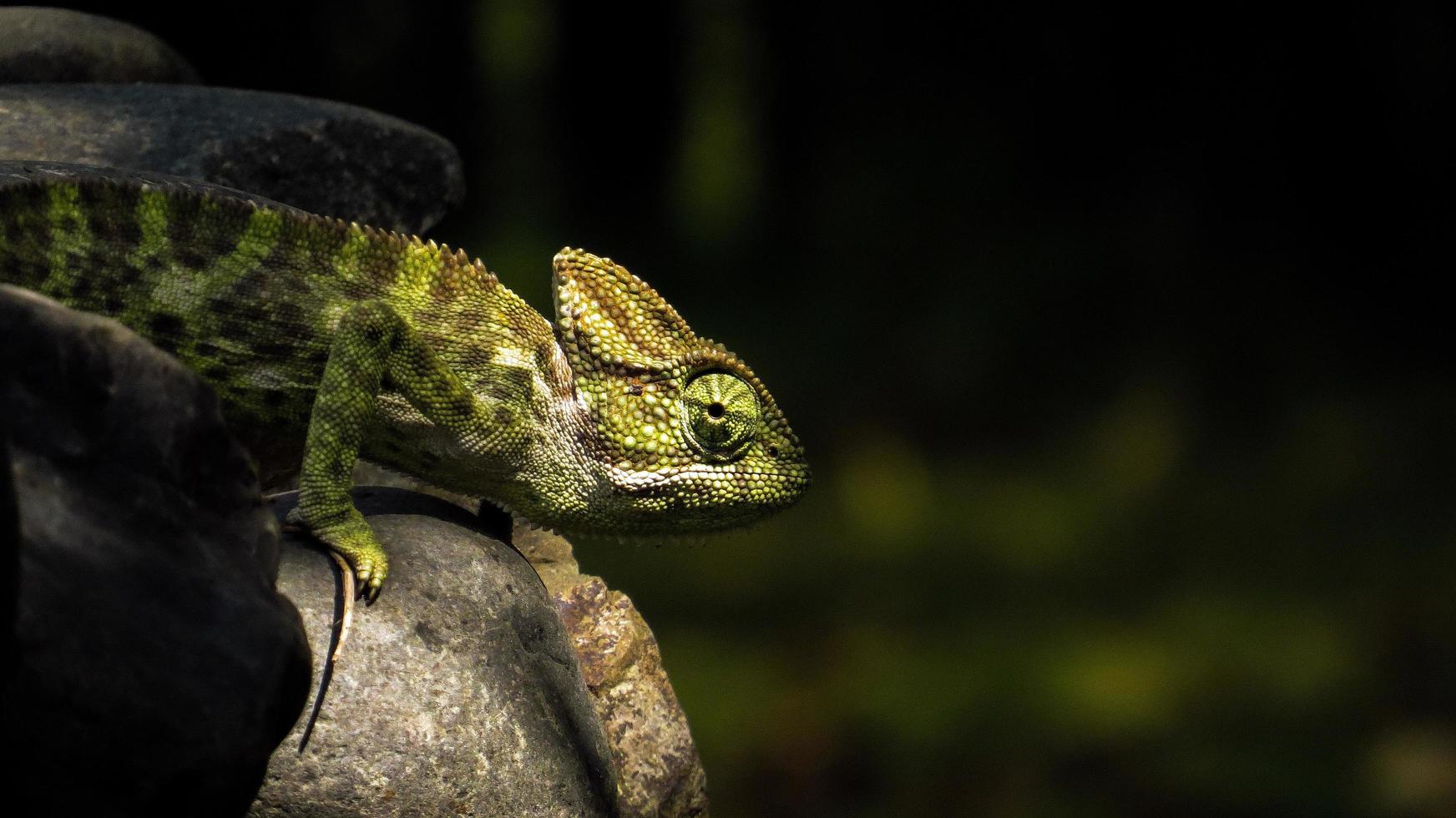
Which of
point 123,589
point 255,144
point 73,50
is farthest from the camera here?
point 73,50

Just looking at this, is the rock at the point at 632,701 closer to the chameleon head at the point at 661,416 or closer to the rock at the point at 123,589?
the chameleon head at the point at 661,416

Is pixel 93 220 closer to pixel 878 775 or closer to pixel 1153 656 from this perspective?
pixel 878 775

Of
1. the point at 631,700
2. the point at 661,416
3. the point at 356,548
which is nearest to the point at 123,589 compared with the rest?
the point at 356,548

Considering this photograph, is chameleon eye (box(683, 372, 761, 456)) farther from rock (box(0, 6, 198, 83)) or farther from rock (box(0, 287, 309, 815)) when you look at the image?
rock (box(0, 6, 198, 83))

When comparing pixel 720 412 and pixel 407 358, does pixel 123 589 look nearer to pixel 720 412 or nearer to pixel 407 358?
pixel 407 358

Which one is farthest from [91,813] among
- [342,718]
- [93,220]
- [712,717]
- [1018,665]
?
[1018,665]

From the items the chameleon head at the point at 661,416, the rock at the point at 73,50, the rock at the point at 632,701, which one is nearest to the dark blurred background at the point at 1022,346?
the rock at the point at 73,50
